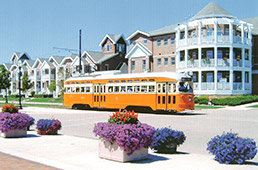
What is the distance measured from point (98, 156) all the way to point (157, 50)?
141 ft

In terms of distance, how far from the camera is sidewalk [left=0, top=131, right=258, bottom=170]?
752 centimetres

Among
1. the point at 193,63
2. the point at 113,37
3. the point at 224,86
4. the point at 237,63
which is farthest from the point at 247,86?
the point at 113,37

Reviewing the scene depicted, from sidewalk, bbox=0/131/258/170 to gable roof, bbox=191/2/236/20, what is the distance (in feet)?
118

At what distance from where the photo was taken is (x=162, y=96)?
2514 cm

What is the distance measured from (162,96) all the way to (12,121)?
14466 millimetres

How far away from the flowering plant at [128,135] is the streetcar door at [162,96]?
1692 centimetres

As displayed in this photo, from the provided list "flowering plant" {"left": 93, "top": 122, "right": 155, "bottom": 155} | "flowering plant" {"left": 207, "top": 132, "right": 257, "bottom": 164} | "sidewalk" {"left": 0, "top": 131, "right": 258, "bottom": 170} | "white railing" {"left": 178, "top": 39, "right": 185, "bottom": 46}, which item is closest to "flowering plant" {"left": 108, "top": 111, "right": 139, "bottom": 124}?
"flowering plant" {"left": 93, "top": 122, "right": 155, "bottom": 155}

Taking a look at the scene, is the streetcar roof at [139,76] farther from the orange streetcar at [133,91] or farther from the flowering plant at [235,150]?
the flowering plant at [235,150]

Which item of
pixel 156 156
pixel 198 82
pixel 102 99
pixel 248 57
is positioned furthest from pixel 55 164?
pixel 248 57

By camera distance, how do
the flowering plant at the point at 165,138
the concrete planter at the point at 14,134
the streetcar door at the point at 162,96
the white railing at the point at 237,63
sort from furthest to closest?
the white railing at the point at 237,63, the streetcar door at the point at 162,96, the concrete planter at the point at 14,134, the flowering plant at the point at 165,138

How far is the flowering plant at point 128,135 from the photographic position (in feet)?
25.0

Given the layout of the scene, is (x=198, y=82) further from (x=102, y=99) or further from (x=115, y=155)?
(x=115, y=155)

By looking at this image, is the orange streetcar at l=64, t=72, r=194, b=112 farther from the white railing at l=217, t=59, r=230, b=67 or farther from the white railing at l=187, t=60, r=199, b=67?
the white railing at l=217, t=59, r=230, b=67

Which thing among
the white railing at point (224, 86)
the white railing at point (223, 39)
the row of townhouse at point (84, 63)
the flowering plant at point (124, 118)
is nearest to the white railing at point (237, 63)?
the white railing at point (223, 39)
